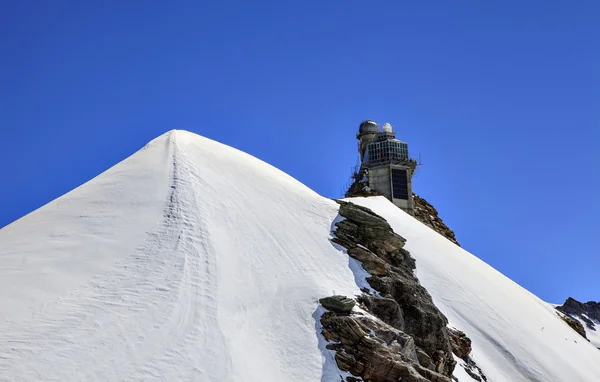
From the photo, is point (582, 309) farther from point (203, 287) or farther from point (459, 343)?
point (203, 287)

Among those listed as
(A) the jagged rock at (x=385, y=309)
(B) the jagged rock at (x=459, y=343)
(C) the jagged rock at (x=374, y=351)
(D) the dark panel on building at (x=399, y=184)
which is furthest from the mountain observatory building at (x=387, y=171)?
(C) the jagged rock at (x=374, y=351)

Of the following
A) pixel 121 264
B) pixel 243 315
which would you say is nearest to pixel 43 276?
pixel 121 264

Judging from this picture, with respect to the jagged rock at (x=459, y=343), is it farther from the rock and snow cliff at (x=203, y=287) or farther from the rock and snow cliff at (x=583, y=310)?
the rock and snow cliff at (x=583, y=310)

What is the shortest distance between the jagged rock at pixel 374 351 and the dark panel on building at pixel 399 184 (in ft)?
174

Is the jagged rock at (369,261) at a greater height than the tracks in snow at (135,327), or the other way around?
the jagged rock at (369,261)

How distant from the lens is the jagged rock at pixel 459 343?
28.8 m

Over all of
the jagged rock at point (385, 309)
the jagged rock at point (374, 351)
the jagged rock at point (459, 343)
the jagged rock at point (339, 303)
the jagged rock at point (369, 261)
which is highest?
the jagged rock at point (369, 261)

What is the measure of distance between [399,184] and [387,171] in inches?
95.5

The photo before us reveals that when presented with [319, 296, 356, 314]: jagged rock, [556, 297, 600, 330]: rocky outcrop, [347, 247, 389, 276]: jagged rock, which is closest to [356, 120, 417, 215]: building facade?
[556, 297, 600, 330]: rocky outcrop

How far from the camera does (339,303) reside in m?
23.0

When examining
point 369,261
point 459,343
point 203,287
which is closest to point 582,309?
point 459,343

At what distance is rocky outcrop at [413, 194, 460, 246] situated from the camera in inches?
2842

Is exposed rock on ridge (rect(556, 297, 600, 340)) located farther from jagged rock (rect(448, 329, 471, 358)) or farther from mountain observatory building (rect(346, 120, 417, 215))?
jagged rock (rect(448, 329, 471, 358))

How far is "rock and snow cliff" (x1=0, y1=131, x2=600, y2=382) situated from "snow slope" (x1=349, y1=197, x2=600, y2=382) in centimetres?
11
